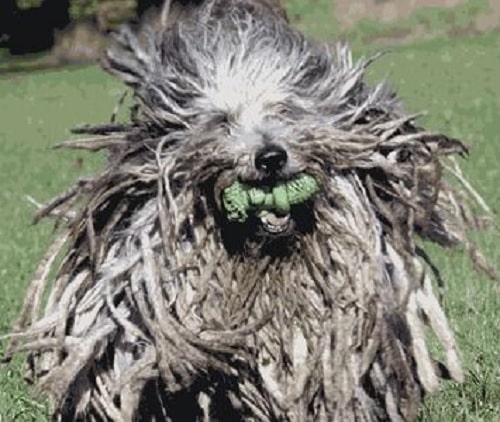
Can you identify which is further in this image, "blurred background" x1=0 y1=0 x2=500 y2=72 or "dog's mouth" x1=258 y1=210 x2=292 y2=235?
"blurred background" x1=0 y1=0 x2=500 y2=72

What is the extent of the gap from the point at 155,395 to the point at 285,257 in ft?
Result: 1.88

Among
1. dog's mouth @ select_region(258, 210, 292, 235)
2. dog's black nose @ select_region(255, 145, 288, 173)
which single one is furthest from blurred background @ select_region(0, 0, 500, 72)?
dog's black nose @ select_region(255, 145, 288, 173)

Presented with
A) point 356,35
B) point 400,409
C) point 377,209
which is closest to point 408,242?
point 377,209

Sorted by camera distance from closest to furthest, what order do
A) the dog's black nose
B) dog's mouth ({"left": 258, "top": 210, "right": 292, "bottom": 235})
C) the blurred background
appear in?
the dog's black nose, dog's mouth ({"left": 258, "top": 210, "right": 292, "bottom": 235}), the blurred background

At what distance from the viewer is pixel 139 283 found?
507 centimetres

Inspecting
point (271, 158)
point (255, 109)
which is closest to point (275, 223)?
point (271, 158)

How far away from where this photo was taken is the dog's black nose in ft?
15.9

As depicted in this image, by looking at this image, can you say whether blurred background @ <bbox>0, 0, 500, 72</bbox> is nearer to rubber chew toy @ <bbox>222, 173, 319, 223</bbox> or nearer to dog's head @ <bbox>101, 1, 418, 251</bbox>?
dog's head @ <bbox>101, 1, 418, 251</bbox>

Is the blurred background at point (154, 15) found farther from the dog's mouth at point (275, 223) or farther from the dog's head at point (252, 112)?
the dog's mouth at point (275, 223)

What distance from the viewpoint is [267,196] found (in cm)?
493

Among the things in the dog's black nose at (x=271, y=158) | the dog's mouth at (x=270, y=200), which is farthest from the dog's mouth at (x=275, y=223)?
the dog's black nose at (x=271, y=158)

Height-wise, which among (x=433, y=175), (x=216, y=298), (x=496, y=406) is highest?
(x=433, y=175)

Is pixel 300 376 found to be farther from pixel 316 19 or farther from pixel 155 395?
pixel 316 19

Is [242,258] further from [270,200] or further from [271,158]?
[271,158]
